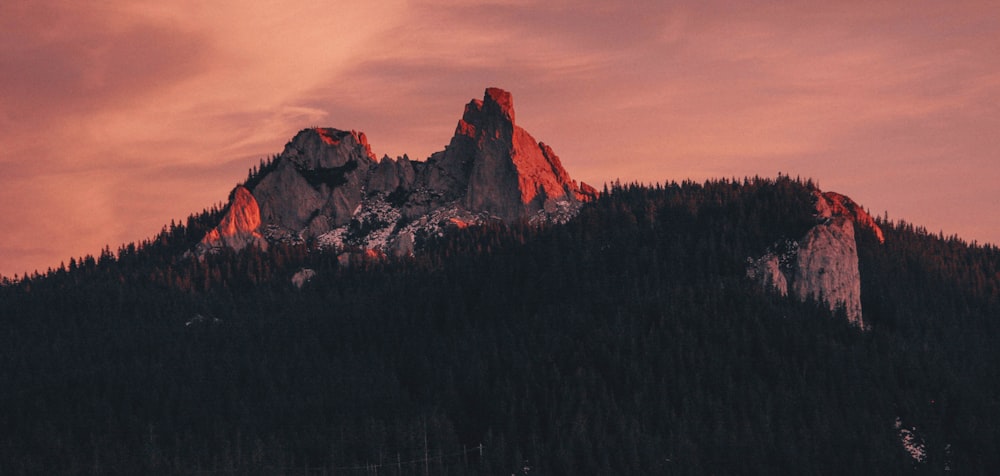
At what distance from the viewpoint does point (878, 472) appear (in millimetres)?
190500

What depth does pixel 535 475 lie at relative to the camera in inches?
7810

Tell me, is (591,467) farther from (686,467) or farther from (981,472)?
(981,472)

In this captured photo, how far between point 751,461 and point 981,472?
34.5 m

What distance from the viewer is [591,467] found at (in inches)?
7785

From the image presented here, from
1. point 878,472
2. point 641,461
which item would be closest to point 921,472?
point 878,472

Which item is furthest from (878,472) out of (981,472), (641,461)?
(641,461)


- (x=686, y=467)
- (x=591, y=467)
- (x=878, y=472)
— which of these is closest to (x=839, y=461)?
(x=878, y=472)

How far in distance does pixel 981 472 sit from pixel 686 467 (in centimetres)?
4389

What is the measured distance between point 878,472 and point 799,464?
10.7 metres

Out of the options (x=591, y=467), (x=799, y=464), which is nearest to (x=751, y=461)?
(x=799, y=464)

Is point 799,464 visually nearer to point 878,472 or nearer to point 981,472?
point 878,472

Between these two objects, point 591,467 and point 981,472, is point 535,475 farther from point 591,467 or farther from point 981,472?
point 981,472

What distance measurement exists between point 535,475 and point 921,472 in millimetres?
54135

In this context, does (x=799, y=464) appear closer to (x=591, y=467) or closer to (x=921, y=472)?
(x=921, y=472)
